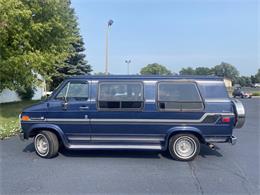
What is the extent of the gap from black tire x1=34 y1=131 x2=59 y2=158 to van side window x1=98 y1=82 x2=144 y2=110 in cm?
137

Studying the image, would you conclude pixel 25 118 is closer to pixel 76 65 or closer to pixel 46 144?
pixel 46 144

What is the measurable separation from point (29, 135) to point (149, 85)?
3097 millimetres

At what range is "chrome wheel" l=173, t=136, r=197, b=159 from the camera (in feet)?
22.1

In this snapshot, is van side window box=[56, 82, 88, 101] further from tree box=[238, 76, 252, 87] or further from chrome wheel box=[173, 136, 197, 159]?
tree box=[238, 76, 252, 87]

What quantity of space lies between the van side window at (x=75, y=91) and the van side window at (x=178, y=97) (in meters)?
1.74

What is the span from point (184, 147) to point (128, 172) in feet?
5.24

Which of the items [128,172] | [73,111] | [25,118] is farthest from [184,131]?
[25,118]

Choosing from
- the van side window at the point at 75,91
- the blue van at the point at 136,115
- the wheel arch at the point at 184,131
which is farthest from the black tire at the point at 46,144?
the wheel arch at the point at 184,131

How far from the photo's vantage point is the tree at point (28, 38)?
42.5ft

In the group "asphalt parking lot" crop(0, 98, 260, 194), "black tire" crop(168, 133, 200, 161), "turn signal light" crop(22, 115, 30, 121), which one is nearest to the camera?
"asphalt parking lot" crop(0, 98, 260, 194)

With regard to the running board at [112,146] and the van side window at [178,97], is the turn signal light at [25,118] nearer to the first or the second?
the running board at [112,146]

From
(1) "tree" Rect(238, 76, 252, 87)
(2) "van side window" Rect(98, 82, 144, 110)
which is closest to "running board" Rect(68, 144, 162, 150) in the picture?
(2) "van side window" Rect(98, 82, 144, 110)

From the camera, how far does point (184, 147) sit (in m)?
6.77

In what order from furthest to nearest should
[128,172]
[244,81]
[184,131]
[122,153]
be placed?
[244,81] < [122,153] < [184,131] < [128,172]
